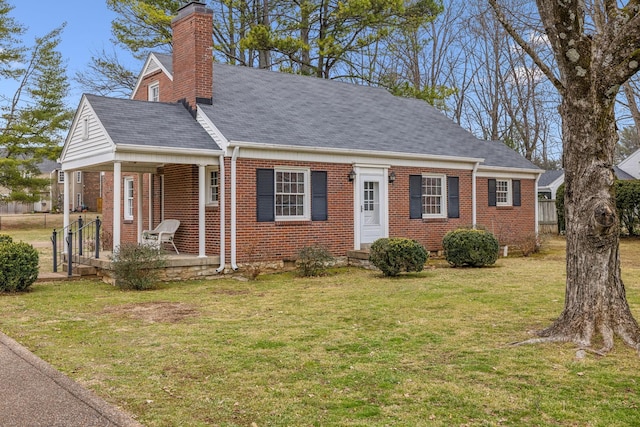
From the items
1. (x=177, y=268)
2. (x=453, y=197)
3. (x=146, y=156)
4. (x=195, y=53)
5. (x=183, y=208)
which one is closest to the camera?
(x=146, y=156)

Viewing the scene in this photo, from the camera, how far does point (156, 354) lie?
6.22m

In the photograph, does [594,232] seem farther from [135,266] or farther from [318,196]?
[318,196]

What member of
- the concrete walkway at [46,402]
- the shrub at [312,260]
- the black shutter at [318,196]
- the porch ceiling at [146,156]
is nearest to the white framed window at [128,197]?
the porch ceiling at [146,156]

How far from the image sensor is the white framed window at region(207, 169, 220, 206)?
13906 millimetres

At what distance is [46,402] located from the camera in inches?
182

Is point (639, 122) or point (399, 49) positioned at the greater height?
point (399, 49)

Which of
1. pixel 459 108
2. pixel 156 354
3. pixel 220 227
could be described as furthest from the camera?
pixel 459 108

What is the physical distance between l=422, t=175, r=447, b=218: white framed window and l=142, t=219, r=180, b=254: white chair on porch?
7327mm

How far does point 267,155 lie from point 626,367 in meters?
9.59

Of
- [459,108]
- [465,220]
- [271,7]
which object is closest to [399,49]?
[459,108]

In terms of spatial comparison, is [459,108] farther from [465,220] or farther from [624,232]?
[465,220]

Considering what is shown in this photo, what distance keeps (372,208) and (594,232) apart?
387 inches

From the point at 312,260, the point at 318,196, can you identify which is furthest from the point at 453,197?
the point at 312,260

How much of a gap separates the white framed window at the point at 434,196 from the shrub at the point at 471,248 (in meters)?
2.42
